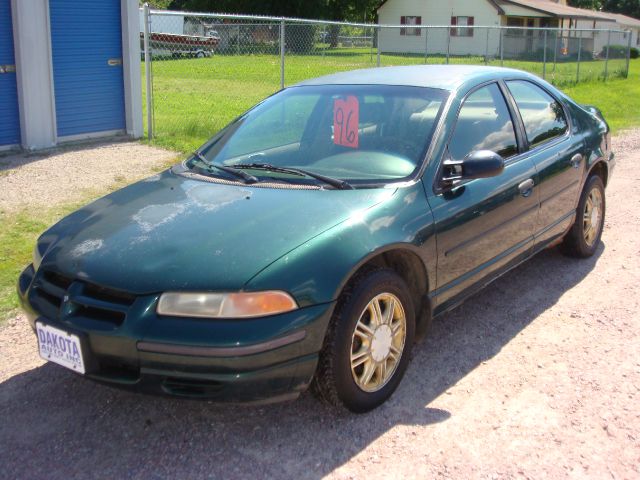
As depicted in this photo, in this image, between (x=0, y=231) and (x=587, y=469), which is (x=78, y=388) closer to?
(x=587, y=469)

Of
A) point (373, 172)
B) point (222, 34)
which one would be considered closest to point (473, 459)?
point (373, 172)

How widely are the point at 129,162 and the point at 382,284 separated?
6.70 m

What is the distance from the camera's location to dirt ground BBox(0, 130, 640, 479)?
10.2 feet

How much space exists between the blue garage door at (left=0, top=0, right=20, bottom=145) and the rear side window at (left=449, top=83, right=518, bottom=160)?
713 centimetres

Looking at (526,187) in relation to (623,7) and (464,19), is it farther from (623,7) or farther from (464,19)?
(623,7)

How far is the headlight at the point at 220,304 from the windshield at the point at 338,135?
3.51 feet

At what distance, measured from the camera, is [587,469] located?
122 inches

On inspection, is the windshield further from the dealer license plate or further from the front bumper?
the dealer license plate

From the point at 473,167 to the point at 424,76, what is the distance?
0.97 metres

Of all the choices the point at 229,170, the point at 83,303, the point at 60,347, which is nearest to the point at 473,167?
the point at 229,170

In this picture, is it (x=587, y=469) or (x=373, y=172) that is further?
(x=373, y=172)

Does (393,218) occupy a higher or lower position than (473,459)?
higher

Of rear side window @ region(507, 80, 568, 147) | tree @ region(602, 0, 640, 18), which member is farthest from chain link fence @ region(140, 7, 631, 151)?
tree @ region(602, 0, 640, 18)

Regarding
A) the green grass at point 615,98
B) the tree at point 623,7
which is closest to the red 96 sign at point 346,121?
the green grass at point 615,98
